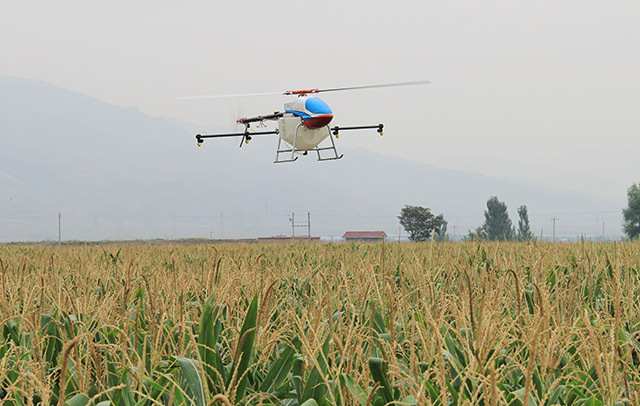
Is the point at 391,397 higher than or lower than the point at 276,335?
lower

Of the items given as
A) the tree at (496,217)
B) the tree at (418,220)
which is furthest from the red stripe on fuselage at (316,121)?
the tree at (496,217)

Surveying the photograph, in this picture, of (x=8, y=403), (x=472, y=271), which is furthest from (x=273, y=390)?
(x=472, y=271)

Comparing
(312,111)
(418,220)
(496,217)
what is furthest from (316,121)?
(496,217)

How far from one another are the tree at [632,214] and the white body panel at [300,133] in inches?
2702

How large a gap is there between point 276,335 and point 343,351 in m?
0.99

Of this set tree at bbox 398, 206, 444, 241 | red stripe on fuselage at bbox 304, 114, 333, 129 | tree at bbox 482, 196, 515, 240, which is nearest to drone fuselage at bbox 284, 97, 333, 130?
red stripe on fuselage at bbox 304, 114, 333, 129

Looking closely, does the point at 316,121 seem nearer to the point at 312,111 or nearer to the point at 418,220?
the point at 312,111

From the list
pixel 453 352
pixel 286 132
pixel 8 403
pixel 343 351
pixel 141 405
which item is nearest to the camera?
pixel 343 351

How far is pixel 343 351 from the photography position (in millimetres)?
1909

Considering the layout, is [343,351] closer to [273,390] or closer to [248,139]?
[273,390]

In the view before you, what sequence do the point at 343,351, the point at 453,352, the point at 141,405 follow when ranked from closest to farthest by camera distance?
the point at 343,351
the point at 141,405
the point at 453,352

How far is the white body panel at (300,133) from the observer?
2989 cm

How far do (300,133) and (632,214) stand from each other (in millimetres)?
70780

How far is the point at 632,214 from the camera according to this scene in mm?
84375
